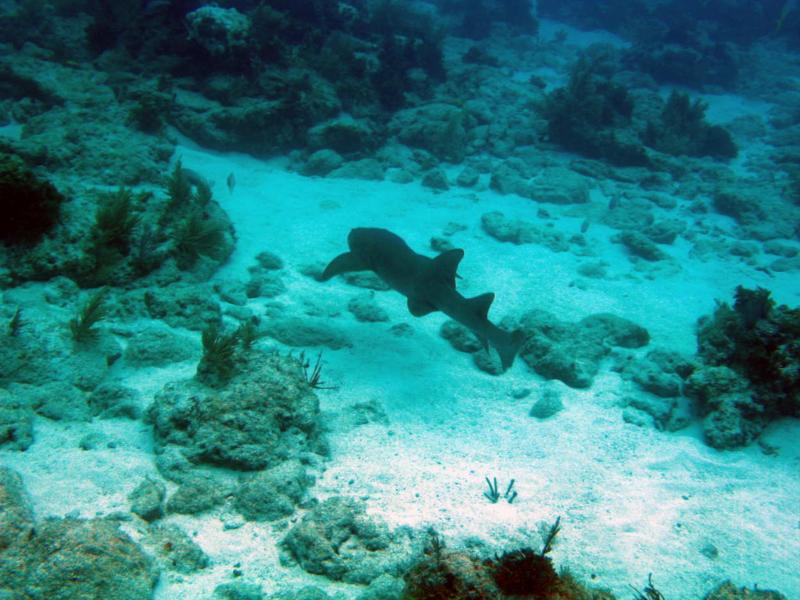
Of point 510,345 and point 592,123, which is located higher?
point 592,123

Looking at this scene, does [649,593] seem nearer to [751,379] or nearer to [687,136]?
[751,379]

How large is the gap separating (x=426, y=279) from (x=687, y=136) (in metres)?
16.6

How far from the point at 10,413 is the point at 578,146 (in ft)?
55.6

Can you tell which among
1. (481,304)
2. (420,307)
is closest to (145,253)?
(420,307)

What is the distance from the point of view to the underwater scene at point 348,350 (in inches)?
136

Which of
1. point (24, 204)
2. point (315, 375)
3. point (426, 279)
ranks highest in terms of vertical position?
point (24, 204)

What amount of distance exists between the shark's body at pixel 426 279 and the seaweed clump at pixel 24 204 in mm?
3729

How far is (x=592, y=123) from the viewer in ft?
51.9

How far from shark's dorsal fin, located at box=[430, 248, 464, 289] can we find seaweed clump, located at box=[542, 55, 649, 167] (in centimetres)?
1254

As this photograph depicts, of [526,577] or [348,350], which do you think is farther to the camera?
[348,350]

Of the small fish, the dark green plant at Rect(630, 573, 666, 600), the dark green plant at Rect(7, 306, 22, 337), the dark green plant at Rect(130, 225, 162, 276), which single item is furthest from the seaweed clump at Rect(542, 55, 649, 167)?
the small fish

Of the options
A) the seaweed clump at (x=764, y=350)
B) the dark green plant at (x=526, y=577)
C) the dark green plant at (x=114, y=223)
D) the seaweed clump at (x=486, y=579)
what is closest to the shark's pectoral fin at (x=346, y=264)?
the dark green plant at (x=114, y=223)

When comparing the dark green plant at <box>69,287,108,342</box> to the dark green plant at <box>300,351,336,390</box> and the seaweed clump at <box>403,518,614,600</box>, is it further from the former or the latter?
the seaweed clump at <box>403,518,614,600</box>

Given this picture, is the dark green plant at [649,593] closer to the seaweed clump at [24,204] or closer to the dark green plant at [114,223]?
the dark green plant at [114,223]
